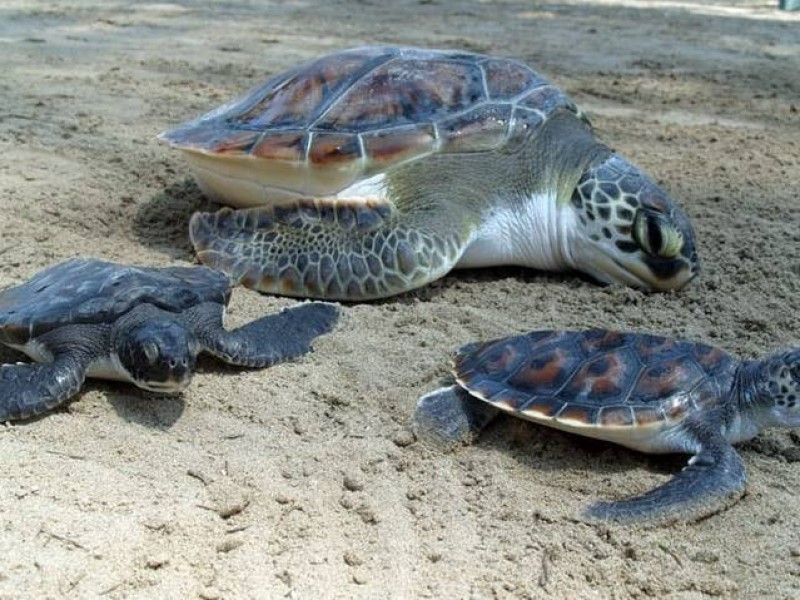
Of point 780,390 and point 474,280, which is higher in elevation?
point 780,390

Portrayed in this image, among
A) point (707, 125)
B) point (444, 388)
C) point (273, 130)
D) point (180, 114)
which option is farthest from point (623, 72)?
point (444, 388)

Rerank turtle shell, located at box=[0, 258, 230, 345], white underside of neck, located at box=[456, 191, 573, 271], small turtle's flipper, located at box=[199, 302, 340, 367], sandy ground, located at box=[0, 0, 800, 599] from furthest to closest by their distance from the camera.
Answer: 1. white underside of neck, located at box=[456, 191, 573, 271]
2. small turtle's flipper, located at box=[199, 302, 340, 367]
3. turtle shell, located at box=[0, 258, 230, 345]
4. sandy ground, located at box=[0, 0, 800, 599]

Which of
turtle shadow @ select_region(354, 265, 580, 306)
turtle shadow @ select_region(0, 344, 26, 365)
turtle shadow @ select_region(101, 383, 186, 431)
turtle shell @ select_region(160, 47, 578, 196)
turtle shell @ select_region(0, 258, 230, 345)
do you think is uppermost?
turtle shell @ select_region(160, 47, 578, 196)

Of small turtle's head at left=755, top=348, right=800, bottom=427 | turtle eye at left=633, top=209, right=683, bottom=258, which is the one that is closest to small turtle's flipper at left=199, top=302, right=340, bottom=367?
turtle eye at left=633, top=209, right=683, bottom=258

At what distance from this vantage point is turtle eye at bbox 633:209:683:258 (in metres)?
3.85

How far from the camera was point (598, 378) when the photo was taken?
2723 mm

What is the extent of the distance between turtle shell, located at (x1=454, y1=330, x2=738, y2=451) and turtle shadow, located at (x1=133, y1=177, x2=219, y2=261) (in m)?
1.72

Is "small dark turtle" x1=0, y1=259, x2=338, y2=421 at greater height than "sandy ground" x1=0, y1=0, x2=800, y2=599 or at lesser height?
greater

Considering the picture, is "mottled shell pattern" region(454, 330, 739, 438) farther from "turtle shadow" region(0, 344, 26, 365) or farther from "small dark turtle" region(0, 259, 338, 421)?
"turtle shadow" region(0, 344, 26, 365)

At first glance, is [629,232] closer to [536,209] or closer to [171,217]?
[536,209]

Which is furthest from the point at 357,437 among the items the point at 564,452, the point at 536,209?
the point at 536,209

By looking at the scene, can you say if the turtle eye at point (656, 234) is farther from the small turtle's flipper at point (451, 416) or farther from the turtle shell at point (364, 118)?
the small turtle's flipper at point (451, 416)

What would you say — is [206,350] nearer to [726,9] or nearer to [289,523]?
[289,523]

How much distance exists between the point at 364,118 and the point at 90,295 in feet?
4.99
